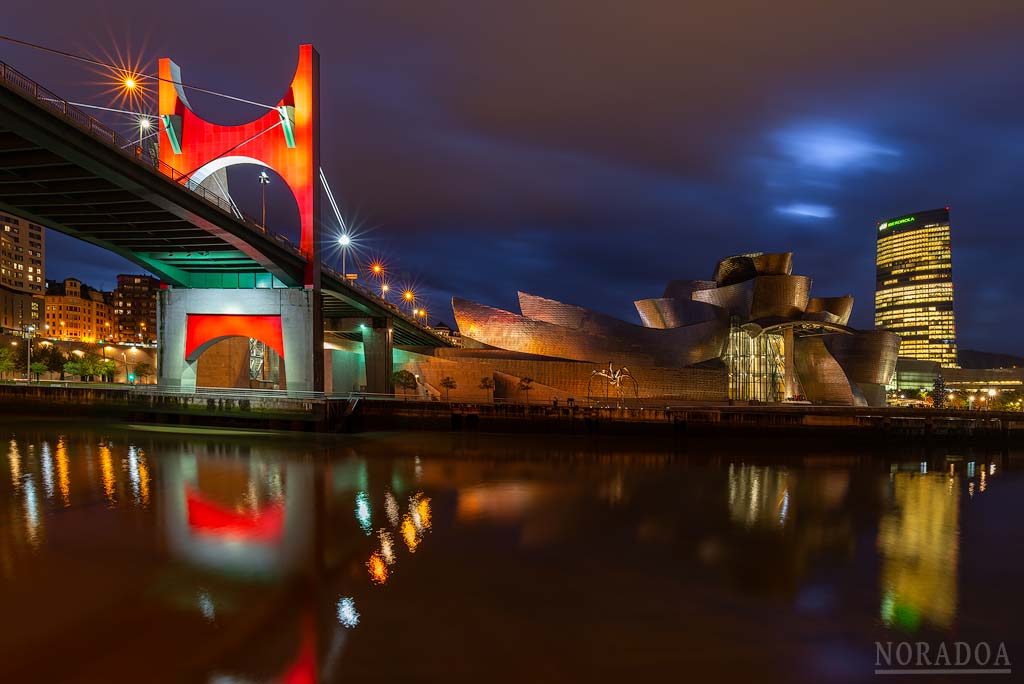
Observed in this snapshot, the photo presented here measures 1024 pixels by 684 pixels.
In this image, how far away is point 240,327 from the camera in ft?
92.9

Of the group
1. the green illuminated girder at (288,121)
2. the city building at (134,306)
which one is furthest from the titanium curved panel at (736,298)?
the city building at (134,306)

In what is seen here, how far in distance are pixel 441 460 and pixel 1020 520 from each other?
16.0 meters

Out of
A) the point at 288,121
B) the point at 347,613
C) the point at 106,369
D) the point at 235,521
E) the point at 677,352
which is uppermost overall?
the point at 288,121

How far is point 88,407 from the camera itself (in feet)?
96.8

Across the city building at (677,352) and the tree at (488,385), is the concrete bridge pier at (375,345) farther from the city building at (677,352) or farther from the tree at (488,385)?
the tree at (488,385)

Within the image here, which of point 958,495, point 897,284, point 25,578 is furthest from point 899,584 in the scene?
point 897,284

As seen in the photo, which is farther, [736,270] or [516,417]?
[736,270]

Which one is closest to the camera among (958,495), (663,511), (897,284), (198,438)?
(663,511)

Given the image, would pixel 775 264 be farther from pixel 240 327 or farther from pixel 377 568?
pixel 377 568

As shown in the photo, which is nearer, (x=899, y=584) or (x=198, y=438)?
(x=899, y=584)

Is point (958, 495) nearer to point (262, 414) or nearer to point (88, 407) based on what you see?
point (262, 414)

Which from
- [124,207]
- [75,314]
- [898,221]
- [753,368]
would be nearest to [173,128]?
[124,207]

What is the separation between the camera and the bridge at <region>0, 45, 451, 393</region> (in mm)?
21703

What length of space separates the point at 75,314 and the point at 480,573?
11133cm
